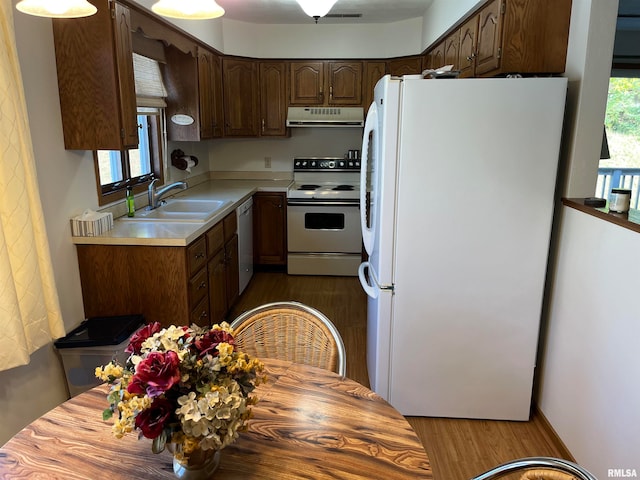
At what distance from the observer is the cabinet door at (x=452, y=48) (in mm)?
3211

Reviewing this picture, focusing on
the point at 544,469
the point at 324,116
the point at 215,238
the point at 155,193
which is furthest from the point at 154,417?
the point at 324,116

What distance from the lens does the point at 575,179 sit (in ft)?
7.29

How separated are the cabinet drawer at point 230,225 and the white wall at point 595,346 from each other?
2.18m

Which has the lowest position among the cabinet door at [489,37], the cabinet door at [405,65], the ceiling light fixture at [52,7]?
the ceiling light fixture at [52,7]

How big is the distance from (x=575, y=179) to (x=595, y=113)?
1.00ft

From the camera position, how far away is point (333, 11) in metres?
4.07

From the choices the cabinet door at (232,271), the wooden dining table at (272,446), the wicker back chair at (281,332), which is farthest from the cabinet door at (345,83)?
the wooden dining table at (272,446)

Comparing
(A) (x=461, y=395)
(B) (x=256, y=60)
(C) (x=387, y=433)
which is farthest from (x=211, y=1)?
(B) (x=256, y=60)

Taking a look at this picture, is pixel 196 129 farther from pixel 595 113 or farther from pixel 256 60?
pixel 595 113

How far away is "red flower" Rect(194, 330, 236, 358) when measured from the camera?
37.7 inches

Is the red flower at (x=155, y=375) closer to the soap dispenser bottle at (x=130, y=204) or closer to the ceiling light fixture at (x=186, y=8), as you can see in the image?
the ceiling light fixture at (x=186, y=8)

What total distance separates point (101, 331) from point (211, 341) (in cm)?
155

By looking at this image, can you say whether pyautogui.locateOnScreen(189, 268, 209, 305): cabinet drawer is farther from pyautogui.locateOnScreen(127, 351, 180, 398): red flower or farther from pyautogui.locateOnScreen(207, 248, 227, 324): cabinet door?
pyautogui.locateOnScreen(127, 351, 180, 398): red flower

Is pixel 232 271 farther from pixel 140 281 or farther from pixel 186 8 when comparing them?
pixel 186 8
